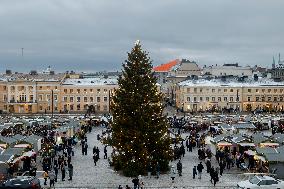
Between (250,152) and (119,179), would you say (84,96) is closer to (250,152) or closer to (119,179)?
(250,152)

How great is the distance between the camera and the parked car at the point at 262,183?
84.5 feet

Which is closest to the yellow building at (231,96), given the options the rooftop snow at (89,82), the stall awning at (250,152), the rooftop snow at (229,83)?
the rooftop snow at (229,83)

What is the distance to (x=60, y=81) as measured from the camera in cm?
10488

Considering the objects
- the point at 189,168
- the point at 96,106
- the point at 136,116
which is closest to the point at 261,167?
the point at 189,168

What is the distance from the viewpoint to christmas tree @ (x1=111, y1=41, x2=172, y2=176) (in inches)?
1271

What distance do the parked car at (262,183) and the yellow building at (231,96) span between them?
3130 inches

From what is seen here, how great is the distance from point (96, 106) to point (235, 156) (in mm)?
69252

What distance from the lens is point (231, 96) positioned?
106500mm

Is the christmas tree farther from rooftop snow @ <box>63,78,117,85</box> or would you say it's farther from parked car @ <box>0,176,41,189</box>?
rooftop snow @ <box>63,78,117,85</box>

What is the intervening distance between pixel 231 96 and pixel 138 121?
2984 inches

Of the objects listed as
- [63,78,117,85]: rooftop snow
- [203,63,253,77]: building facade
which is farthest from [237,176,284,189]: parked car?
[203,63,253,77]: building facade

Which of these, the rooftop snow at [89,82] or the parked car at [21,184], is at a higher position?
the rooftop snow at [89,82]

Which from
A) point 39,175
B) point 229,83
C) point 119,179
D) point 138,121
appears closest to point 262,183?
point 119,179

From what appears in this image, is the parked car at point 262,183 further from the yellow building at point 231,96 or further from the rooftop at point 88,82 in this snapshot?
the rooftop at point 88,82
